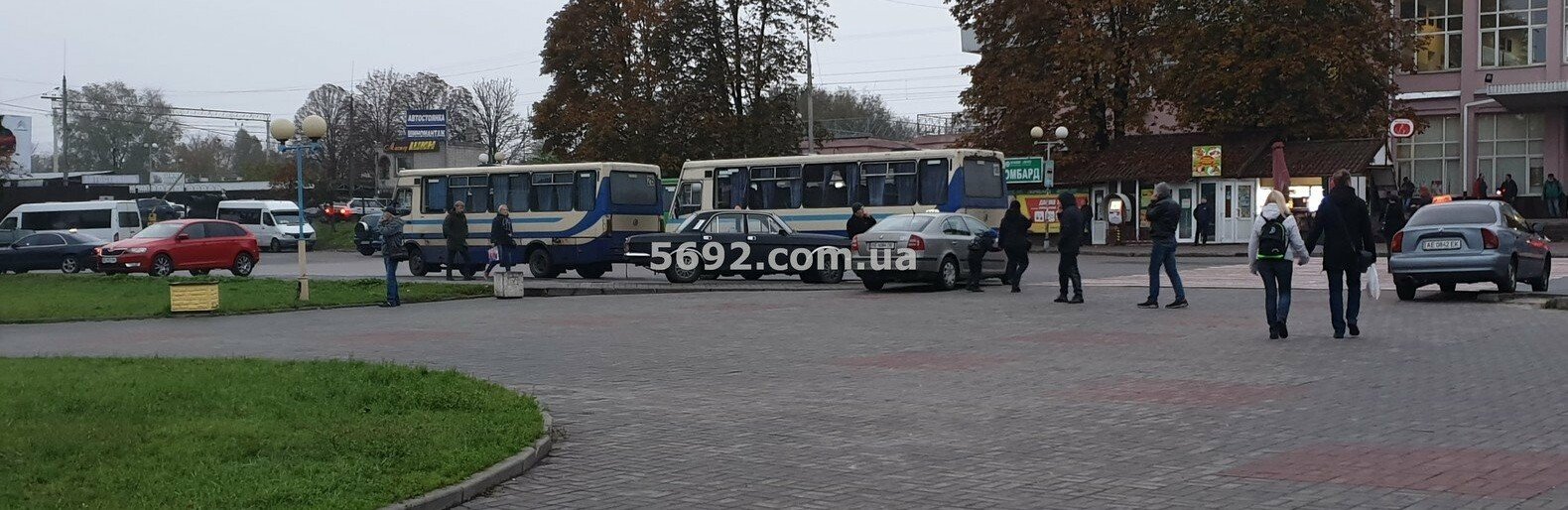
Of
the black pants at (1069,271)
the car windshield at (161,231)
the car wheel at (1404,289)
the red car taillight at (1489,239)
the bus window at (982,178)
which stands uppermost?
the bus window at (982,178)

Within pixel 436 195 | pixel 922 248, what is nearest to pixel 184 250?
pixel 436 195

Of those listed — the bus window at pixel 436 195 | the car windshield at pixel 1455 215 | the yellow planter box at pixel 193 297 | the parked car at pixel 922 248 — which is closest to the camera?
the car windshield at pixel 1455 215

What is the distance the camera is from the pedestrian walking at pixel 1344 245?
1606cm

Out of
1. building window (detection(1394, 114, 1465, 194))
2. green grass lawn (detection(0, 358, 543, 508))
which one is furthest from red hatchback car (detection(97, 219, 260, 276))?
building window (detection(1394, 114, 1465, 194))

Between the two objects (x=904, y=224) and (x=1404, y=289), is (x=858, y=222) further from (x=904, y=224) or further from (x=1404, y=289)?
(x=1404, y=289)

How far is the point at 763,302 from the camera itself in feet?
78.3

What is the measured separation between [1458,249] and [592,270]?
19.0 meters

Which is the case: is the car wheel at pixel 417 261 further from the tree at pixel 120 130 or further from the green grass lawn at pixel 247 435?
the tree at pixel 120 130

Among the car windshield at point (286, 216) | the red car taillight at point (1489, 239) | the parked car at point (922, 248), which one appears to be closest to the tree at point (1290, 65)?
the parked car at point (922, 248)

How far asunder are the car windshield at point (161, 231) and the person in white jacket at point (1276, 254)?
2959cm

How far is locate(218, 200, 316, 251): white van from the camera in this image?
64.1m

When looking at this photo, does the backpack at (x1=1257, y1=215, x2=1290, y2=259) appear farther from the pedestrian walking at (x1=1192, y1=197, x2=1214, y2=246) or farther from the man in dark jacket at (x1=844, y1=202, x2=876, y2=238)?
the pedestrian walking at (x1=1192, y1=197, x2=1214, y2=246)

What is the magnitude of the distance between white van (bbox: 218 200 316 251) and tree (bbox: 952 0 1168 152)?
2809 cm

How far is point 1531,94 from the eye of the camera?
49938mm
